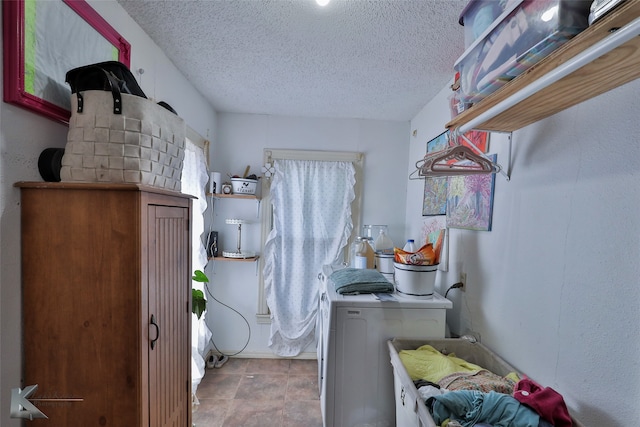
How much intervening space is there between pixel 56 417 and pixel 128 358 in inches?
11.3

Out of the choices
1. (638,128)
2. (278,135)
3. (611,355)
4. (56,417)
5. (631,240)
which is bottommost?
(56,417)

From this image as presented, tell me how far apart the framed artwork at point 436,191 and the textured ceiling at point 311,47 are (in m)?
0.38

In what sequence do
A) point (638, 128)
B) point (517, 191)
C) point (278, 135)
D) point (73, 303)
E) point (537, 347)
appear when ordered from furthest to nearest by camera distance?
1. point (278, 135)
2. point (517, 191)
3. point (537, 347)
4. point (73, 303)
5. point (638, 128)

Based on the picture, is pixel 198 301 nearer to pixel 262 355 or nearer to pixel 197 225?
pixel 197 225

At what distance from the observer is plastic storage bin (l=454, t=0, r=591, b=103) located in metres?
0.64

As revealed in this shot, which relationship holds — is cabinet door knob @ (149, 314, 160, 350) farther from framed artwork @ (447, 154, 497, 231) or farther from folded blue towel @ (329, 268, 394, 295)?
framed artwork @ (447, 154, 497, 231)

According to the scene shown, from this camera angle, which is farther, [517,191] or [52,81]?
[517,191]

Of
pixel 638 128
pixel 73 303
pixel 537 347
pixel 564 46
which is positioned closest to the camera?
pixel 564 46

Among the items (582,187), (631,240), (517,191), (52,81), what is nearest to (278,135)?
(52,81)

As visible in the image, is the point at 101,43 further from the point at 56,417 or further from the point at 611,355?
the point at 611,355

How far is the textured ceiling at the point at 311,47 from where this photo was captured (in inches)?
50.4

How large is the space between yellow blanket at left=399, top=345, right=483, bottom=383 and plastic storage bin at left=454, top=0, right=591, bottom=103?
45.3 inches

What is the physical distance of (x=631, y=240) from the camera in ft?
2.54

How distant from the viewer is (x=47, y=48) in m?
0.94
